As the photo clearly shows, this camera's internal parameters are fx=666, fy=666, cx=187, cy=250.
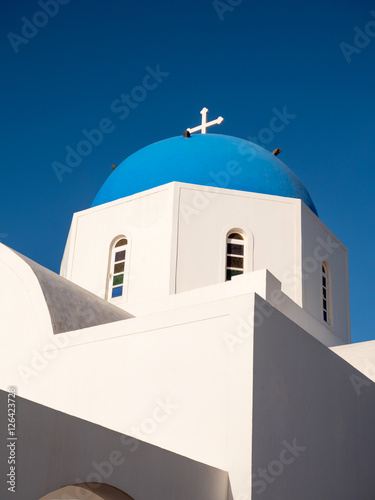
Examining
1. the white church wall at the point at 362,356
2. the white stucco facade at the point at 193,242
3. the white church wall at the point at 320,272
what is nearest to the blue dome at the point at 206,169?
the white stucco facade at the point at 193,242

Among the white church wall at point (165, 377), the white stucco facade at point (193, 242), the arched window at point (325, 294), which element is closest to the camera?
the white church wall at point (165, 377)

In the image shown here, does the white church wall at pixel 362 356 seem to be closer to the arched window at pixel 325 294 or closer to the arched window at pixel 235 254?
the arched window at pixel 325 294

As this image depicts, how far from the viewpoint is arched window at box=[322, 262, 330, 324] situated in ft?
37.7

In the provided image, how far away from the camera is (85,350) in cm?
748

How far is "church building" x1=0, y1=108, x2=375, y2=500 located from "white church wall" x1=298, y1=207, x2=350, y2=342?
0.13 ft

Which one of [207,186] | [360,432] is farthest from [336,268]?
[360,432]

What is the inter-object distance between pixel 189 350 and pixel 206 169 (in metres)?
5.37

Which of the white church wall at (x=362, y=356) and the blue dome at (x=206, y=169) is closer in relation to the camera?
the white church wall at (x=362, y=356)

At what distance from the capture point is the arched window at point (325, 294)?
1150 centimetres

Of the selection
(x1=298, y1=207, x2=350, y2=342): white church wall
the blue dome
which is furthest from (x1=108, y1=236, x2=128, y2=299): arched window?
(x1=298, y1=207, x2=350, y2=342): white church wall

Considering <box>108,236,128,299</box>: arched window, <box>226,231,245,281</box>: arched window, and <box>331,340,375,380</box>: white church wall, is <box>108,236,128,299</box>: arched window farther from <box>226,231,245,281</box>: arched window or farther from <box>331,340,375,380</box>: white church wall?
<box>331,340,375,380</box>: white church wall

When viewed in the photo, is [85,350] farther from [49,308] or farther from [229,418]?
[229,418]

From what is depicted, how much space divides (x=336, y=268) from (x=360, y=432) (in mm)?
4029

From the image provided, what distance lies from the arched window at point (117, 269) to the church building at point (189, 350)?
0.03 meters
